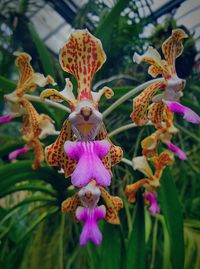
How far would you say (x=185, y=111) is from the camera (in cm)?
69

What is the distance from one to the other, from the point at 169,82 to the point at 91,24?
1066 millimetres

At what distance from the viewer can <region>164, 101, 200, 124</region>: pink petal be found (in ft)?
2.21

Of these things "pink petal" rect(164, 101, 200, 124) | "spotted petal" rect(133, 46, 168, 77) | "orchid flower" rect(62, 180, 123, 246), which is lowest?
"orchid flower" rect(62, 180, 123, 246)

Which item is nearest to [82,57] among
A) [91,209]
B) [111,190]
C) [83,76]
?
[83,76]

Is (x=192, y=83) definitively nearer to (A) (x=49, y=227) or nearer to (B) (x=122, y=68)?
(B) (x=122, y=68)

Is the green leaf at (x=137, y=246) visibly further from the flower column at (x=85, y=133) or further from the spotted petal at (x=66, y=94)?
the spotted petal at (x=66, y=94)

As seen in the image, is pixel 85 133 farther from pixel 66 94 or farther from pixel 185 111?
pixel 185 111

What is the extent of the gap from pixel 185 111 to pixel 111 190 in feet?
2.38

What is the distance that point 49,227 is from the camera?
4.30 ft

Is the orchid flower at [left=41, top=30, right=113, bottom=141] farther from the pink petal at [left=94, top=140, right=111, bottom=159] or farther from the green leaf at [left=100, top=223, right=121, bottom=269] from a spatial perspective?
the green leaf at [left=100, top=223, right=121, bottom=269]

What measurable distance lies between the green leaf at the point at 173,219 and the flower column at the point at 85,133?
0.76 feet

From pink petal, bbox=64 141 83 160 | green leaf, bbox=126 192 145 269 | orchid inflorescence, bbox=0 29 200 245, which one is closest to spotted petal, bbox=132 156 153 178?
orchid inflorescence, bbox=0 29 200 245

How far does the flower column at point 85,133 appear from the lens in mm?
580

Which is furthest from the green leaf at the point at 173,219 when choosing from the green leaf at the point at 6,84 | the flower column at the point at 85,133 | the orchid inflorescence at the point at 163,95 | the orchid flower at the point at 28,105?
the green leaf at the point at 6,84
